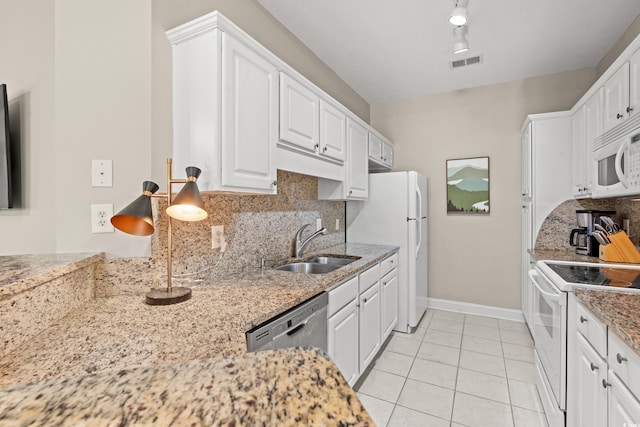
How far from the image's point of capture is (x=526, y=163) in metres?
3.03

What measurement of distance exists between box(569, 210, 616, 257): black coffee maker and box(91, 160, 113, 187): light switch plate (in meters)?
3.39

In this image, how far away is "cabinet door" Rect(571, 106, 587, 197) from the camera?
8.00 feet

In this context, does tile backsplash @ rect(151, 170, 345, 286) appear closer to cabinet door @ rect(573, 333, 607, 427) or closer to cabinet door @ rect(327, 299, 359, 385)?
cabinet door @ rect(327, 299, 359, 385)

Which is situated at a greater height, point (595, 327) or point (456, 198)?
point (456, 198)

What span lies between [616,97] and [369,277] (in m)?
2.01

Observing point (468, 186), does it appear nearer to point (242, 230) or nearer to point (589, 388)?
point (589, 388)

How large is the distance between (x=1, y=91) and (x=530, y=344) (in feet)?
13.8

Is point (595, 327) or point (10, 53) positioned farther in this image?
point (10, 53)

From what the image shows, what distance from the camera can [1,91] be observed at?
1467mm

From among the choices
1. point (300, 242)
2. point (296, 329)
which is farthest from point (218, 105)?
point (300, 242)

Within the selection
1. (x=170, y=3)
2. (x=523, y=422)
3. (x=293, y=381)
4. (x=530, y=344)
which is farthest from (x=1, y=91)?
(x=530, y=344)

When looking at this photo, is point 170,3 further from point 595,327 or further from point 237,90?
point 595,327

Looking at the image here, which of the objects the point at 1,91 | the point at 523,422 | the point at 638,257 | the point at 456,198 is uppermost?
the point at 1,91

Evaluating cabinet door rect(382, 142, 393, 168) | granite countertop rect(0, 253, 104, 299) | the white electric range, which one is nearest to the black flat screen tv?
granite countertop rect(0, 253, 104, 299)
